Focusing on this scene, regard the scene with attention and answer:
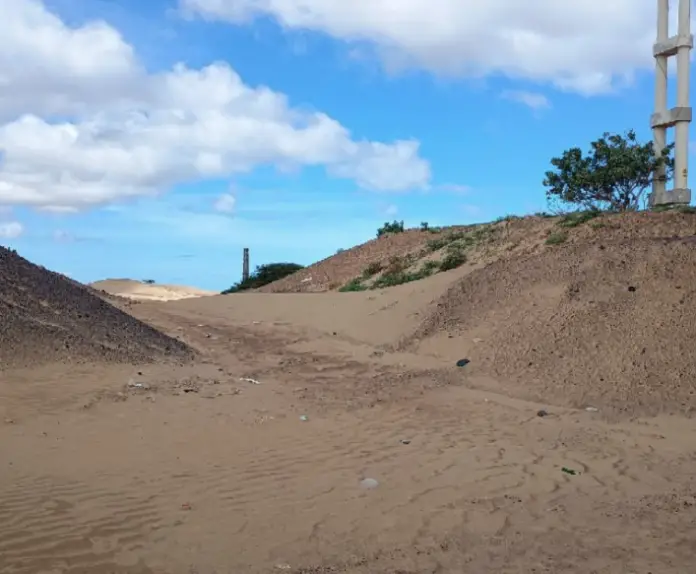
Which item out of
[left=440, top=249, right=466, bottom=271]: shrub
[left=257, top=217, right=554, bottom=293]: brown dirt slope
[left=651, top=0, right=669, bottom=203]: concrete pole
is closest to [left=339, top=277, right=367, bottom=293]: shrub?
[left=257, top=217, right=554, bottom=293]: brown dirt slope

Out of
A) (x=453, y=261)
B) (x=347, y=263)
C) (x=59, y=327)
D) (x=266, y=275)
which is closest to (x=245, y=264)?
(x=266, y=275)

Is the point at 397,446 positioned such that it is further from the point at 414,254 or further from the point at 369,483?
the point at 414,254

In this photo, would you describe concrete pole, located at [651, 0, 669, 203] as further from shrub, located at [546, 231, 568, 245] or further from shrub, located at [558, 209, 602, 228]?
shrub, located at [546, 231, 568, 245]

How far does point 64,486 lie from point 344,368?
20.9ft

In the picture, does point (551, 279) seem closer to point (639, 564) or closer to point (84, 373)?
point (84, 373)

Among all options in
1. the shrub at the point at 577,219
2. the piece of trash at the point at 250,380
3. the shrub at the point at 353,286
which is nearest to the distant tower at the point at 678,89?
the shrub at the point at 577,219

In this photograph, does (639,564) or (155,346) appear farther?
(155,346)

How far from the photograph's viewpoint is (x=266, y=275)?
30.8 meters

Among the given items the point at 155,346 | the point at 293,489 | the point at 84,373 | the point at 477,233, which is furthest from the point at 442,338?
the point at 477,233

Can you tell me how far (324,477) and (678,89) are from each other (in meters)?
21.1

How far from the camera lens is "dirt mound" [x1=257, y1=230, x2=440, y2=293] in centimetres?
2392

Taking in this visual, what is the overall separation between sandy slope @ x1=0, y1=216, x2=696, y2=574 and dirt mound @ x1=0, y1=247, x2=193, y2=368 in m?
0.49

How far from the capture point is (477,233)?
21.3m

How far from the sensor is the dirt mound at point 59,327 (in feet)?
29.3
